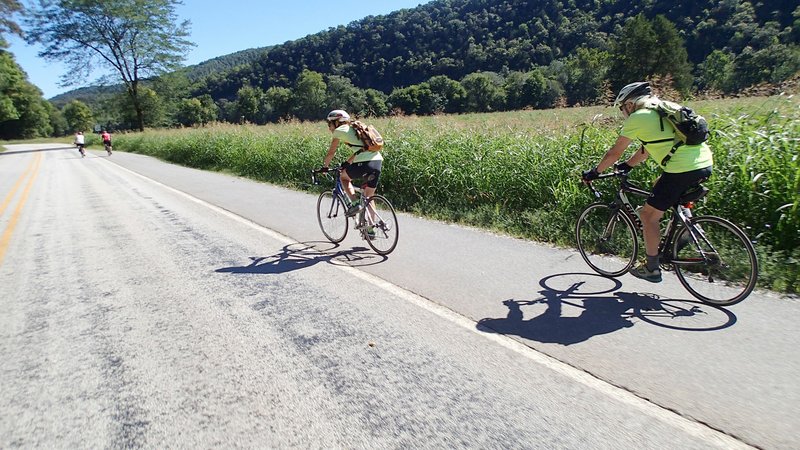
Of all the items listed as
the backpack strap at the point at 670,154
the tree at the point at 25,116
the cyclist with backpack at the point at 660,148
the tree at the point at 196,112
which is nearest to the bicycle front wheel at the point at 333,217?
the cyclist with backpack at the point at 660,148

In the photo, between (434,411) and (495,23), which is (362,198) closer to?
(434,411)

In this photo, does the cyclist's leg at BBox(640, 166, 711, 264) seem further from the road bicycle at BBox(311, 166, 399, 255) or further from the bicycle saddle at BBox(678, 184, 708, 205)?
the road bicycle at BBox(311, 166, 399, 255)

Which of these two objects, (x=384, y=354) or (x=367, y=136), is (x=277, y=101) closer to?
(x=367, y=136)

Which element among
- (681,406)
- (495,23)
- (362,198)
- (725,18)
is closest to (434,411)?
(681,406)

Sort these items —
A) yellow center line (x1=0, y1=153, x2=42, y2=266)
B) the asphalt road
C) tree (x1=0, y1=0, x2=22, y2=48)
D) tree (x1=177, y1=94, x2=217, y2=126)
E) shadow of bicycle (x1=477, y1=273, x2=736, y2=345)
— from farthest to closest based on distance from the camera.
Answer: tree (x1=177, y1=94, x2=217, y2=126)
tree (x1=0, y1=0, x2=22, y2=48)
yellow center line (x1=0, y1=153, x2=42, y2=266)
shadow of bicycle (x1=477, y1=273, x2=736, y2=345)
the asphalt road

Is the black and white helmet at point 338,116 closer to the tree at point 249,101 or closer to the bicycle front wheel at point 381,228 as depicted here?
the bicycle front wheel at point 381,228

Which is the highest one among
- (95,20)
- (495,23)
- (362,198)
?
(495,23)

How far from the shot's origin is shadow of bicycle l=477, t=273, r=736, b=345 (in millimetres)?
3559

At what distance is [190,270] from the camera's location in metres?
5.55

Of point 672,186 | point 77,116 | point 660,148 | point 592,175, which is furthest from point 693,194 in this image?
point 77,116

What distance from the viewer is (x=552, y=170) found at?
287 inches

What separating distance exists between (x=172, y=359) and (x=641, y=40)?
66118 mm

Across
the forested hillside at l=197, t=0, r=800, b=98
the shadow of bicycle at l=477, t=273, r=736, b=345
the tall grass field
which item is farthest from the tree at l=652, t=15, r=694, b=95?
the shadow of bicycle at l=477, t=273, r=736, b=345

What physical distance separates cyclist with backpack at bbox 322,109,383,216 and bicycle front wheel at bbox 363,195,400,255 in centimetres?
21
